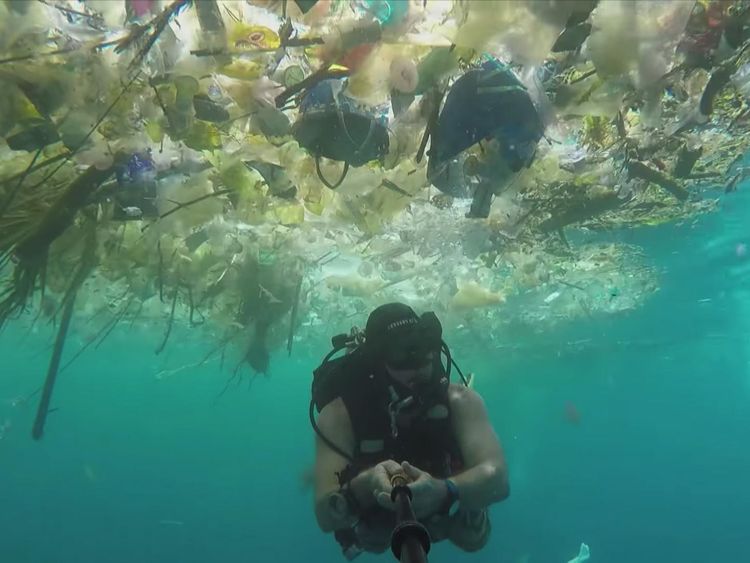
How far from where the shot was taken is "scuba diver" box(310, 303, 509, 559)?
10.5 feet

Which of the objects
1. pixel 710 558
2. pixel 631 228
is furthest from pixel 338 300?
pixel 710 558

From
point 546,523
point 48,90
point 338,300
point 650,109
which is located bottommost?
point 546,523

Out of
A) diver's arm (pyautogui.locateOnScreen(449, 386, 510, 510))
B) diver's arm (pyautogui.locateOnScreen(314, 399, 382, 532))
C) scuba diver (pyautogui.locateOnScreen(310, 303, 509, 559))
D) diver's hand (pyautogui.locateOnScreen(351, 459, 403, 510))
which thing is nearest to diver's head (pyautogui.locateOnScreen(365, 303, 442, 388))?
scuba diver (pyautogui.locateOnScreen(310, 303, 509, 559))

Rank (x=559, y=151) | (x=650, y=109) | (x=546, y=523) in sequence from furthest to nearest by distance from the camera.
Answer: (x=546, y=523) → (x=559, y=151) → (x=650, y=109)

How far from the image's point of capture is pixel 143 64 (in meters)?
3.68

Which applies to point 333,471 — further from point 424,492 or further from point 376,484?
point 424,492

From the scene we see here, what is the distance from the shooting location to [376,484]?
2623 mm

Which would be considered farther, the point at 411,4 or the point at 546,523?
the point at 546,523

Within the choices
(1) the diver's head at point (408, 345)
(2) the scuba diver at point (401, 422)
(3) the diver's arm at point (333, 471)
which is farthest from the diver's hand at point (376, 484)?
(1) the diver's head at point (408, 345)

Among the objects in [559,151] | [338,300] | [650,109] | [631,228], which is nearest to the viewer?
[650,109]

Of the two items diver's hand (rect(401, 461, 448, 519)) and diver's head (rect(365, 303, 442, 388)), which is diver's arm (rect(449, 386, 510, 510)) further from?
diver's head (rect(365, 303, 442, 388))

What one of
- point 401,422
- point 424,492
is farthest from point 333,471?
point 424,492

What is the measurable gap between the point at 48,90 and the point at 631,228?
1166 cm

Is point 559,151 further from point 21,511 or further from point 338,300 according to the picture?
point 21,511
